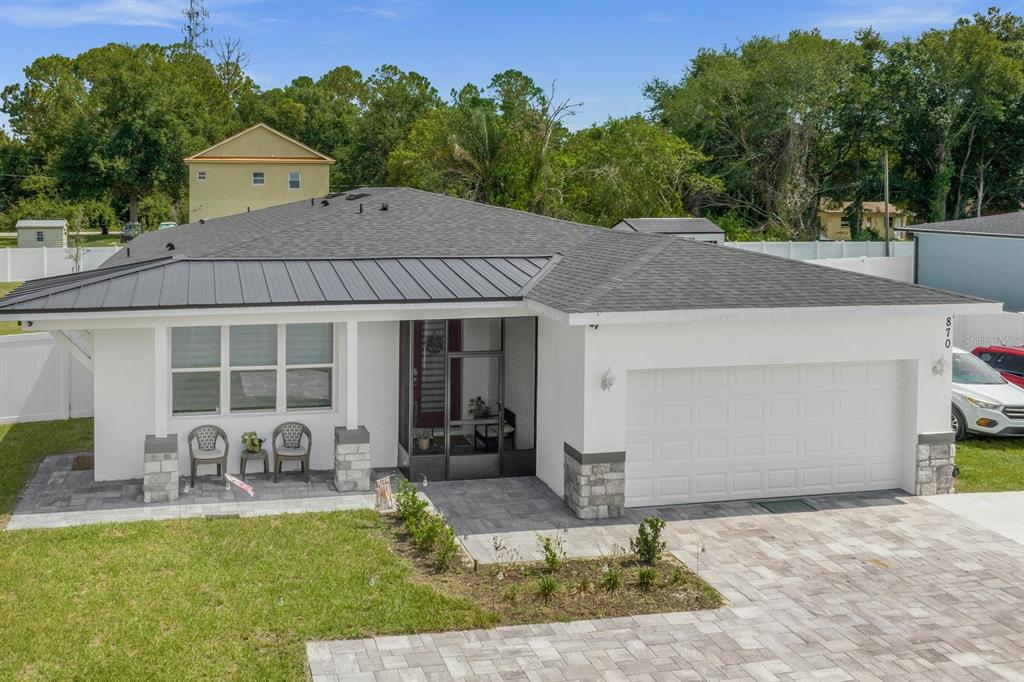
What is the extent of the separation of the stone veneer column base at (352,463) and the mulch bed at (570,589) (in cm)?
265

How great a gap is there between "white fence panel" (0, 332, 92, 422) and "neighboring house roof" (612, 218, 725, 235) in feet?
59.4

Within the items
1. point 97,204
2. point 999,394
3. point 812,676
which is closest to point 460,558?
point 812,676

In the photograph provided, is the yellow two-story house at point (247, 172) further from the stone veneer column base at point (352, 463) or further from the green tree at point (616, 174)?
the stone veneer column base at point (352, 463)

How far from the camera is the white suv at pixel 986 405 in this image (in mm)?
18078

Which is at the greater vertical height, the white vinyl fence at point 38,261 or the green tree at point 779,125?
the green tree at point 779,125

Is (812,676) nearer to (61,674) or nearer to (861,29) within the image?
(61,674)

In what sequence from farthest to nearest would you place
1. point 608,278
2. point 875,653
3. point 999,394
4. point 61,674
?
point 999,394
point 608,278
point 875,653
point 61,674

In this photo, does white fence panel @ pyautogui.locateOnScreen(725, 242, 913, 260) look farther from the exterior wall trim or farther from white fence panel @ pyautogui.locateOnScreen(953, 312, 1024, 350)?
the exterior wall trim

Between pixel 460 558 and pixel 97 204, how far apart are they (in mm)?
59182

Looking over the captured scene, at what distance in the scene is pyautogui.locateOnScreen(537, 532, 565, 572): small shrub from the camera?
11.2 m

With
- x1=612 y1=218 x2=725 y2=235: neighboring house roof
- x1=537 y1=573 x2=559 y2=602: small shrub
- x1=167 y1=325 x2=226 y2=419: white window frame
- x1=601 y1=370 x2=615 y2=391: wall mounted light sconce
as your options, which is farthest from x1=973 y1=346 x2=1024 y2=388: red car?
x1=167 y1=325 x2=226 y2=419: white window frame

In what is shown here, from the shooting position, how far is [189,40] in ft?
304

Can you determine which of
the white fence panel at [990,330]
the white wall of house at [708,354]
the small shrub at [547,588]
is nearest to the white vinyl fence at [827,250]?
the white fence panel at [990,330]

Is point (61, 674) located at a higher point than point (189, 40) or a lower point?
lower
